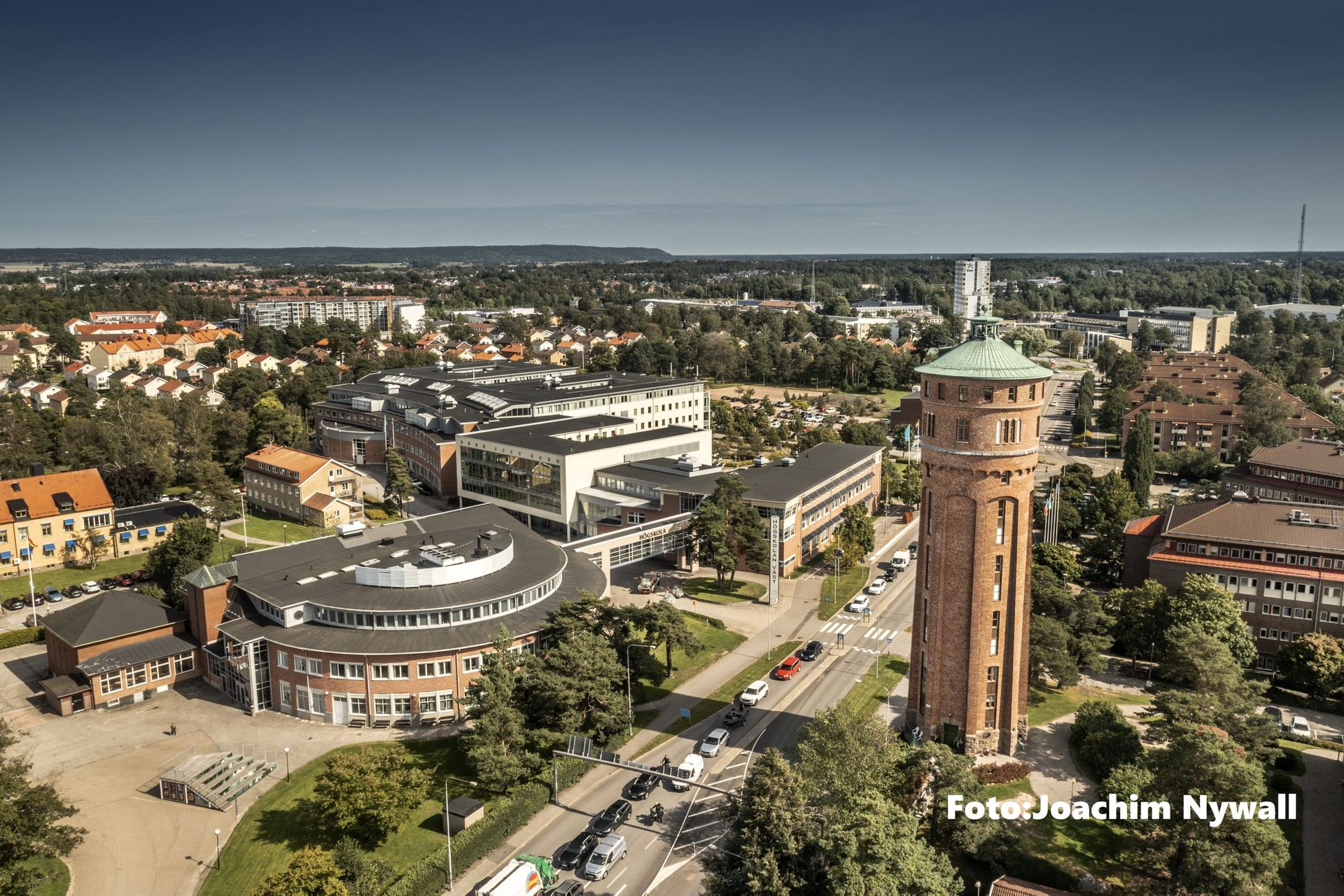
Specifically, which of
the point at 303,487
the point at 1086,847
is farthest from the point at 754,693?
the point at 303,487

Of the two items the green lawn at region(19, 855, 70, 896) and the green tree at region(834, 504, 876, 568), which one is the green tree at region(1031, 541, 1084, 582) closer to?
the green tree at region(834, 504, 876, 568)

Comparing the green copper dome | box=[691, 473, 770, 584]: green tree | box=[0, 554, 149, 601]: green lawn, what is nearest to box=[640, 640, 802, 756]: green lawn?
box=[691, 473, 770, 584]: green tree

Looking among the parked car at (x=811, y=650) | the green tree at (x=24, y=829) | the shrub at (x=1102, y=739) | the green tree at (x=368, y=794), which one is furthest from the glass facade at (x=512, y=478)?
the green tree at (x=24, y=829)

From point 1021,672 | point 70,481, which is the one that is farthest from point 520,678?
point 70,481

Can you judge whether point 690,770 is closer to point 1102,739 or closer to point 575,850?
point 575,850

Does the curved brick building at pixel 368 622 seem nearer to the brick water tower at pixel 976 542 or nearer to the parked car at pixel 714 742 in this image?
the parked car at pixel 714 742

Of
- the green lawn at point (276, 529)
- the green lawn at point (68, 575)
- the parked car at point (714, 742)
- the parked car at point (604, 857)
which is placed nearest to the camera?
the parked car at point (604, 857)

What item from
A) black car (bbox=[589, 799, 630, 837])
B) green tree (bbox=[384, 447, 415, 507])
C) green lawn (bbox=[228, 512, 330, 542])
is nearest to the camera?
black car (bbox=[589, 799, 630, 837])
